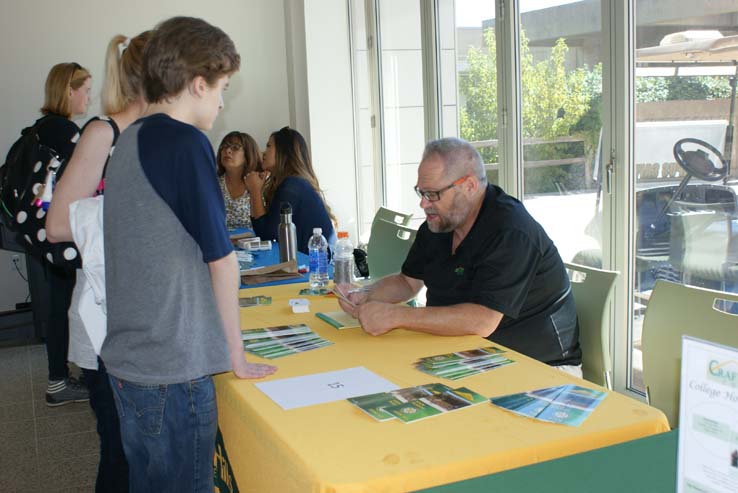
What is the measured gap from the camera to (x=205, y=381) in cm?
160

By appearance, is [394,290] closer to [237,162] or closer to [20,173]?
[20,173]

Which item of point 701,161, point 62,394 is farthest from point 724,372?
point 62,394

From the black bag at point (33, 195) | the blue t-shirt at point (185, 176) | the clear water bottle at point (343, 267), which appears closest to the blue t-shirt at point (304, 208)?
the clear water bottle at point (343, 267)

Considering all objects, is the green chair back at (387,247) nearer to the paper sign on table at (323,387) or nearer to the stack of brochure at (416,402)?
the paper sign on table at (323,387)

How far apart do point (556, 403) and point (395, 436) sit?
14.9 inches

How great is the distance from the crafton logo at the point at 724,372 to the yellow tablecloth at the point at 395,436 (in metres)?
0.50

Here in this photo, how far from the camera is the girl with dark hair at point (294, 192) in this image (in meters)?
4.09

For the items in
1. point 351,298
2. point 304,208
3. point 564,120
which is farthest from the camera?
point 304,208

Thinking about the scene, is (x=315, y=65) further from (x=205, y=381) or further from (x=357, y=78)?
(x=205, y=381)

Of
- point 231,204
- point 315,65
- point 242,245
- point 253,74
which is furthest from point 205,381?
point 253,74

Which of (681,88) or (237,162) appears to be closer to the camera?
(681,88)

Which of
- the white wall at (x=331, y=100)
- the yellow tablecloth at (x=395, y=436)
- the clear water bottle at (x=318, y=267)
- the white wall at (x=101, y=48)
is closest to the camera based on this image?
the yellow tablecloth at (x=395, y=436)

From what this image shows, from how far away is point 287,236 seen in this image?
3400 mm

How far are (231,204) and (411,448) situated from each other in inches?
166
